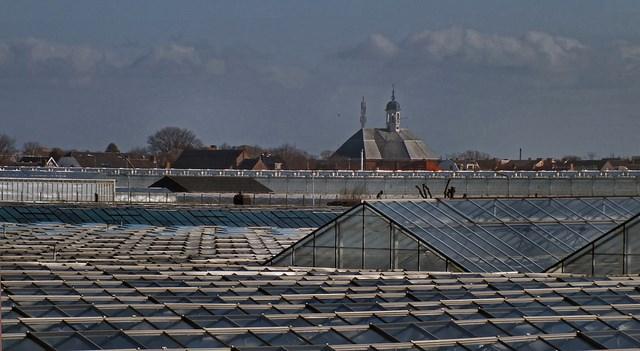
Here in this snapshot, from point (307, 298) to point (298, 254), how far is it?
1396 cm

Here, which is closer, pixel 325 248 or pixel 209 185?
pixel 325 248

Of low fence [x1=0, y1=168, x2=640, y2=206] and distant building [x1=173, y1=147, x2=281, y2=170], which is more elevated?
distant building [x1=173, y1=147, x2=281, y2=170]

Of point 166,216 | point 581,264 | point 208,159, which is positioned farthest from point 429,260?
point 208,159

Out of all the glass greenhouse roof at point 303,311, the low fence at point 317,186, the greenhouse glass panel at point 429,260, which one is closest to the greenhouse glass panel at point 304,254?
the greenhouse glass panel at point 429,260

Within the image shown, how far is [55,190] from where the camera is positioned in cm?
9612

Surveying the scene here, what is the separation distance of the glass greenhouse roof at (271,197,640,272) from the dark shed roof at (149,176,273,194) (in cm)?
6938

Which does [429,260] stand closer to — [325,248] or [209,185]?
[325,248]

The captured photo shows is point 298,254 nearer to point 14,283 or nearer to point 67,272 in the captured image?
point 67,272

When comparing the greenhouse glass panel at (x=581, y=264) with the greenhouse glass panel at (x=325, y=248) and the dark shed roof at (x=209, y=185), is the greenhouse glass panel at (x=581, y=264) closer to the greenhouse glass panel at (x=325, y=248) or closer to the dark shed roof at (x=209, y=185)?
the greenhouse glass panel at (x=325, y=248)

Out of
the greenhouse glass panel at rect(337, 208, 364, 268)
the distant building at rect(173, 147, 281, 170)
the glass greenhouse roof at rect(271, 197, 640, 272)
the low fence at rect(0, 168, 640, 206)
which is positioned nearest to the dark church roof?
the distant building at rect(173, 147, 281, 170)

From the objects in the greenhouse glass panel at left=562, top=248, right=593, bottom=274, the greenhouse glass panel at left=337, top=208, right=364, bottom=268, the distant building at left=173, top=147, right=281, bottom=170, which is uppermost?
the distant building at left=173, top=147, right=281, bottom=170

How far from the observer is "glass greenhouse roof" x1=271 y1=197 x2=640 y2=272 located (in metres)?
42.3

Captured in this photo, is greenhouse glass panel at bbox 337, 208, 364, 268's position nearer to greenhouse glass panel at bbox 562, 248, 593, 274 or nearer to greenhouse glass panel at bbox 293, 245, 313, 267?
greenhouse glass panel at bbox 293, 245, 313, 267

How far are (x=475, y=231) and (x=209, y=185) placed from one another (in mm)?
77185
